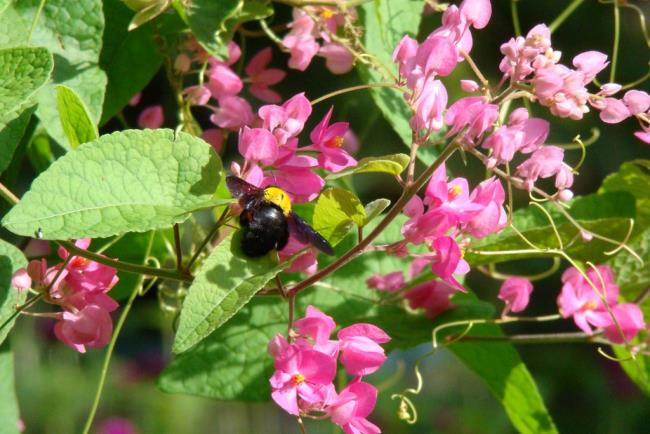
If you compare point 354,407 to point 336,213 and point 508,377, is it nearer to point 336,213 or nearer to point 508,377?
point 336,213

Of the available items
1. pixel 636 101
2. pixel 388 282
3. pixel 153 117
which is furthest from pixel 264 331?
pixel 636 101

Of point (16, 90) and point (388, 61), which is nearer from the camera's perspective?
point (16, 90)

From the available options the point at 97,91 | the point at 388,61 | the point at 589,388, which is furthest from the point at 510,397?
the point at 589,388

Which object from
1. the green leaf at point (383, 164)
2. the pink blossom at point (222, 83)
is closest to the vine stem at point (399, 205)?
the green leaf at point (383, 164)

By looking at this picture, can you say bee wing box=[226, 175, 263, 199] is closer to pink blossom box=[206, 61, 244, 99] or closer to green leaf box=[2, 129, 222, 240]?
green leaf box=[2, 129, 222, 240]

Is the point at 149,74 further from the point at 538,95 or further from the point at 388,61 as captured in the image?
the point at 538,95

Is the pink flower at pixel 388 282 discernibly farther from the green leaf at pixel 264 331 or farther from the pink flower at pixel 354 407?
the pink flower at pixel 354 407
